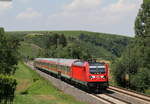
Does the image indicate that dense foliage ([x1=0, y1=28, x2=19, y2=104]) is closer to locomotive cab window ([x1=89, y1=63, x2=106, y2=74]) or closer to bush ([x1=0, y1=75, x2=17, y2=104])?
bush ([x1=0, y1=75, x2=17, y2=104])

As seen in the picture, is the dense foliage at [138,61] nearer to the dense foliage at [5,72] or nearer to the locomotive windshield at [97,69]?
the locomotive windshield at [97,69]

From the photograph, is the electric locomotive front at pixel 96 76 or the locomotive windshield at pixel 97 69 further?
the locomotive windshield at pixel 97 69

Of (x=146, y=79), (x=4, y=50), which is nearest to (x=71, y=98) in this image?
(x=146, y=79)

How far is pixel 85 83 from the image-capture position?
3181cm

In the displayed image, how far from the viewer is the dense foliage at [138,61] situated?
4581cm

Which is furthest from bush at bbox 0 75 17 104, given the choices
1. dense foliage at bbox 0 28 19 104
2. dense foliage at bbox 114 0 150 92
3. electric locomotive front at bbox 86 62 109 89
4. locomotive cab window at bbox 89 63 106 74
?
dense foliage at bbox 114 0 150 92

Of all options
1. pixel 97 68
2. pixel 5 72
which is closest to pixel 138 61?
pixel 97 68

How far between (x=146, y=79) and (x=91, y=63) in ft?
54.8

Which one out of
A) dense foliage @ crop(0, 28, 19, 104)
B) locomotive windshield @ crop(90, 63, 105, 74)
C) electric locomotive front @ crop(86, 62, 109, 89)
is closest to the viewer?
dense foliage @ crop(0, 28, 19, 104)

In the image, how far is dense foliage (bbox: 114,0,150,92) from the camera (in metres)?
45.8

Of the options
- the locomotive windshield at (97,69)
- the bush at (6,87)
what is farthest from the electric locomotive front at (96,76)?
the bush at (6,87)

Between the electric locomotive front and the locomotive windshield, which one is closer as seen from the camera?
the electric locomotive front

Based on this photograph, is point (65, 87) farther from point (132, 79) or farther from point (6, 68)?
point (6, 68)

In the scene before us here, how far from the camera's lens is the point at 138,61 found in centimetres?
5244
